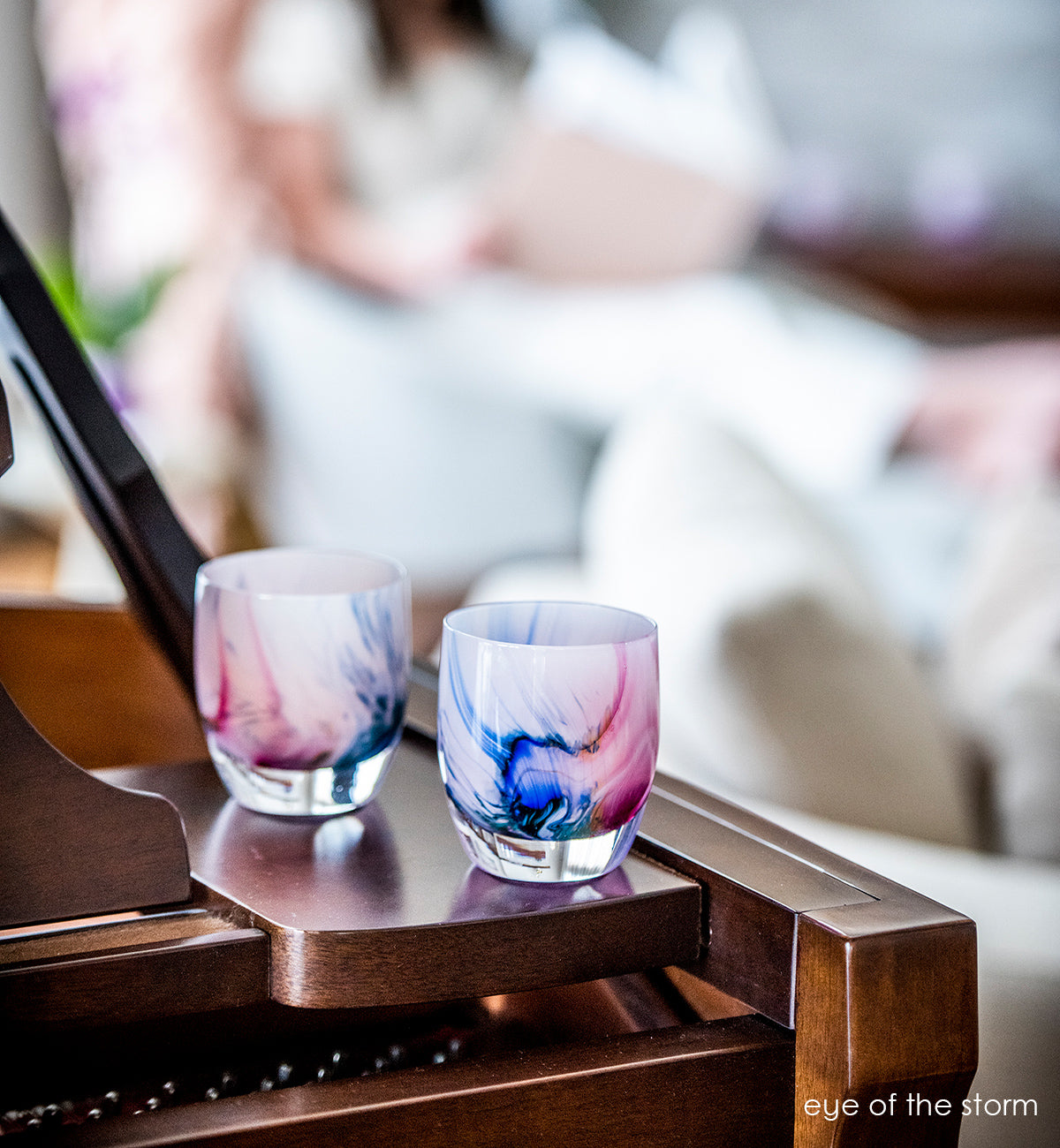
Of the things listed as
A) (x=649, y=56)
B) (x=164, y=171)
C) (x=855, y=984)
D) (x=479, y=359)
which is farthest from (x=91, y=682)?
(x=649, y=56)

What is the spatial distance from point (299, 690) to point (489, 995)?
121 mm

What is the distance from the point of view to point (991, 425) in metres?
2.18

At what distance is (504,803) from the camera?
1.30ft

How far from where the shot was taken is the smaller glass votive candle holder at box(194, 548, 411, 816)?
Result: 1.45 ft

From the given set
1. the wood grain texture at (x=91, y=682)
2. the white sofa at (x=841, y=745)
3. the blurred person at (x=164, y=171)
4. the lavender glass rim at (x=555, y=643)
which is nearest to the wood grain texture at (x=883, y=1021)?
the lavender glass rim at (x=555, y=643)

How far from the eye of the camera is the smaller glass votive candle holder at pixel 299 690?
0.44 metres

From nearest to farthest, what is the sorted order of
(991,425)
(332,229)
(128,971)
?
(128,971) → (991,425) → (332,229)

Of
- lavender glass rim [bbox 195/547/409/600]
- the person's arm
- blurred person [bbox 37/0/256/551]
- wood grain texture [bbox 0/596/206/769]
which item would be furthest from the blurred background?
lavender glass rim [bbox 195/547/409/600]

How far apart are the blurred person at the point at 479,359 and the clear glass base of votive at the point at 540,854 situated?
117cm

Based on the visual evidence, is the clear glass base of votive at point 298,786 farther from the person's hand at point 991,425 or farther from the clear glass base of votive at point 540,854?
the person's hand at point 991,425

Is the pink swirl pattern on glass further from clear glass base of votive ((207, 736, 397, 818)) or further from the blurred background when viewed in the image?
the blurred background

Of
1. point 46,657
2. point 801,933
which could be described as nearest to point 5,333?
point 46,657

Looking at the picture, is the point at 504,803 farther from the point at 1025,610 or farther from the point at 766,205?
the point at 766,205

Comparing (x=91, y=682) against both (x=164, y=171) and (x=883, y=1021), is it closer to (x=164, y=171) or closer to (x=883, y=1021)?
(x=883, y=1021)
